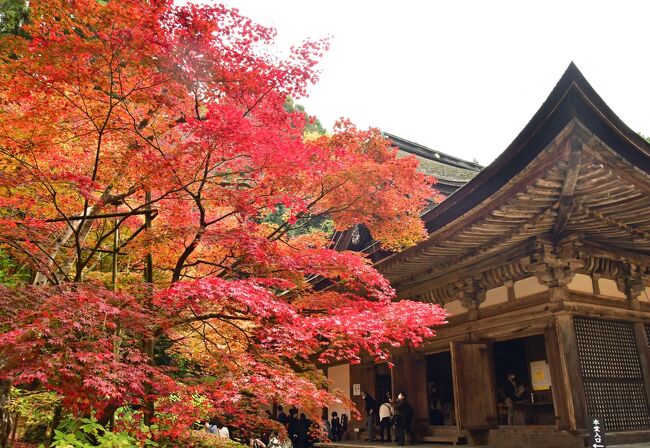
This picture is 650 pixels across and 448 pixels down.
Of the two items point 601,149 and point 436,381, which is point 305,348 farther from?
point 436,381

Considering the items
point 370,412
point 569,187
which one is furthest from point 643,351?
point 370,412

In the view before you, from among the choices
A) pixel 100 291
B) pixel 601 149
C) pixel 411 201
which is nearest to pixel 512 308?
pixel 411 201

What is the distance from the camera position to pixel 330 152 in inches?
298

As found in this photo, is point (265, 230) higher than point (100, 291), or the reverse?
point (265, 230)

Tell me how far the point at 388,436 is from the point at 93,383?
32.8 ft

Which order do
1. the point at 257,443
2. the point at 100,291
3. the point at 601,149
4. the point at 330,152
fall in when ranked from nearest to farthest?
1. the point at 100,291
2. the point at 601,149
3. the point at 330,152
4. the point at 257,443

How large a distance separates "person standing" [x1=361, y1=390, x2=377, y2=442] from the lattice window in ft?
21.4

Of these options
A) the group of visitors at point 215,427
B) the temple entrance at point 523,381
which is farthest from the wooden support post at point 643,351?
the group of visitors at point 215,427

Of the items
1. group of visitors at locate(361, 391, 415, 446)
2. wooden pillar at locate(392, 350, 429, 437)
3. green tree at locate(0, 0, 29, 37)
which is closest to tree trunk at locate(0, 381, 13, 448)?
group of visitors at locate(361, 391, 415, 446)

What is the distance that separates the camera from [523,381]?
13758mm

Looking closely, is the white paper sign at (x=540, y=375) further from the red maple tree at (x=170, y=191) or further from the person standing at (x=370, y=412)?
the red maple tree at (x=170, y=191)

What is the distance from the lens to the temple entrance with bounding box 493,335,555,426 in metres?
12.7

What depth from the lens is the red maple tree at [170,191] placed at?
199 inches

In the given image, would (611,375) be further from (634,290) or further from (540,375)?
A: (540,375)
